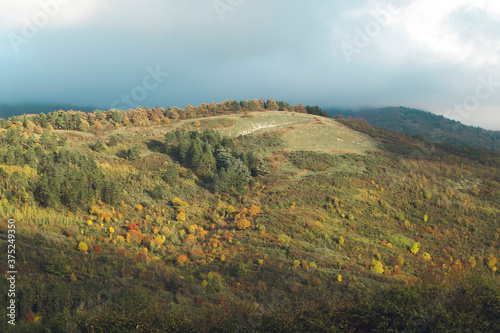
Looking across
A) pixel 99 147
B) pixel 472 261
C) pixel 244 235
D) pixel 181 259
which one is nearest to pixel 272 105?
pixel 99 147

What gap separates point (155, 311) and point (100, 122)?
56201 mm

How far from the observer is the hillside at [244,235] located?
13.5 metres

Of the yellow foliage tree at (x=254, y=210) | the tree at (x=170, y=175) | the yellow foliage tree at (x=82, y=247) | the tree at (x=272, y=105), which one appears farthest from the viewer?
the tree at (x=272, y=105)

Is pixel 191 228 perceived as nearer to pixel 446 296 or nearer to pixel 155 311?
pixel 155 311

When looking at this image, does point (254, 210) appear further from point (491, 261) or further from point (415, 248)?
point (491, 261)

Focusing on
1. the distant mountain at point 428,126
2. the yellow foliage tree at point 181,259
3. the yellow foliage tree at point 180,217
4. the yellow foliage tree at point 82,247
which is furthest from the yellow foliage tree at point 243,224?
the distant mountain at point 428,126

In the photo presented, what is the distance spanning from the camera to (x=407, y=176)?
42281 millimetres

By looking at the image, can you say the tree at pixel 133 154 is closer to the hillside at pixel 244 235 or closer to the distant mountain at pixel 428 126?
the hillside at pixel 244 235

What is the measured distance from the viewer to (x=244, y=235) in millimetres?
28172

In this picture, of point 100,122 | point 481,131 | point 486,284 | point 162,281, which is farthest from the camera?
point 481,131

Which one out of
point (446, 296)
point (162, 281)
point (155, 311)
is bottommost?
point (162, 281)

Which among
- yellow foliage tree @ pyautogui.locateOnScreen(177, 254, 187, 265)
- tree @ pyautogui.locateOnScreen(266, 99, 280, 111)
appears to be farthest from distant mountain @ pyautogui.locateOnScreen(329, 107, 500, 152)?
yellow foliage tree @ pyautogui.locateOnScreen(177, 254, 187, 265)

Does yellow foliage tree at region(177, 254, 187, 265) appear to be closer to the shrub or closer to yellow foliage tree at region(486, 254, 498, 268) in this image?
the shrub

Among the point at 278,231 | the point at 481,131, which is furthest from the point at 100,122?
the point at 481,131
